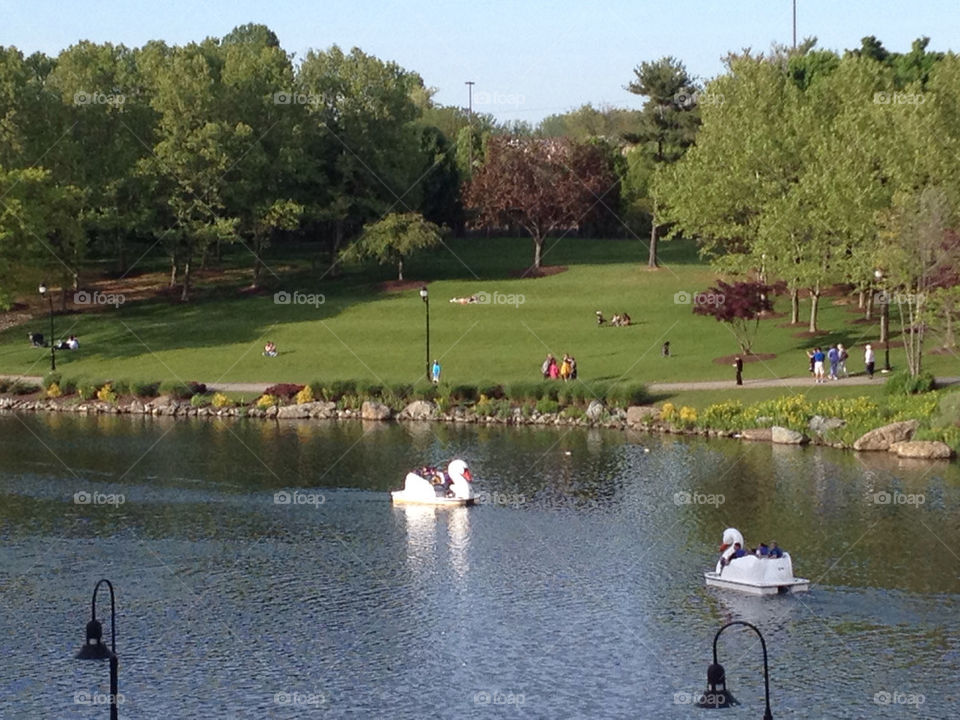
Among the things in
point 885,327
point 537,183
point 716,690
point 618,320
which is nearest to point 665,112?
point 537,183

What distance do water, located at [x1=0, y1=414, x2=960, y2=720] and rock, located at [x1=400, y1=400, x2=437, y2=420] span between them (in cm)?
828

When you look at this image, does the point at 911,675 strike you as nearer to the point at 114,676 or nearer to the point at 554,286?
the point at 114,676

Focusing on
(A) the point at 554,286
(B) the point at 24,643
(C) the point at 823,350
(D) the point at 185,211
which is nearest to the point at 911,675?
(B) the point at 24,643

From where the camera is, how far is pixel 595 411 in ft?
227

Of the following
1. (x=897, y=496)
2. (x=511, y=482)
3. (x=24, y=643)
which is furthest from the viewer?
(x=511, y=482)

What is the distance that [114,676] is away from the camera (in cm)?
2516

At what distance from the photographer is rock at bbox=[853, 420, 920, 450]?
60531 millimetres

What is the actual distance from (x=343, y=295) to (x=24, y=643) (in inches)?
2857

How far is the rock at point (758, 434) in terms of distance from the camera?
6356 cm

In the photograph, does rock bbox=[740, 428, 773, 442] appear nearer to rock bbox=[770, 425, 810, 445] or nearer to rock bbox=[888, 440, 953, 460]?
rock bbox=[770, 425, 810, 445]

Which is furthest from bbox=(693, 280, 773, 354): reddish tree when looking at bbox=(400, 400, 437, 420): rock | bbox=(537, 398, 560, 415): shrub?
bbox=(400, 400, 437, 420): rock

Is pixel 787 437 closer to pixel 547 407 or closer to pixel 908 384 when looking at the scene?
pixel 908 384

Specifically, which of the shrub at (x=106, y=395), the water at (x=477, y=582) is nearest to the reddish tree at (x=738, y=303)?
the water at (x=477, y=582)

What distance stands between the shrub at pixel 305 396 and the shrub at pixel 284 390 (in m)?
0.52
